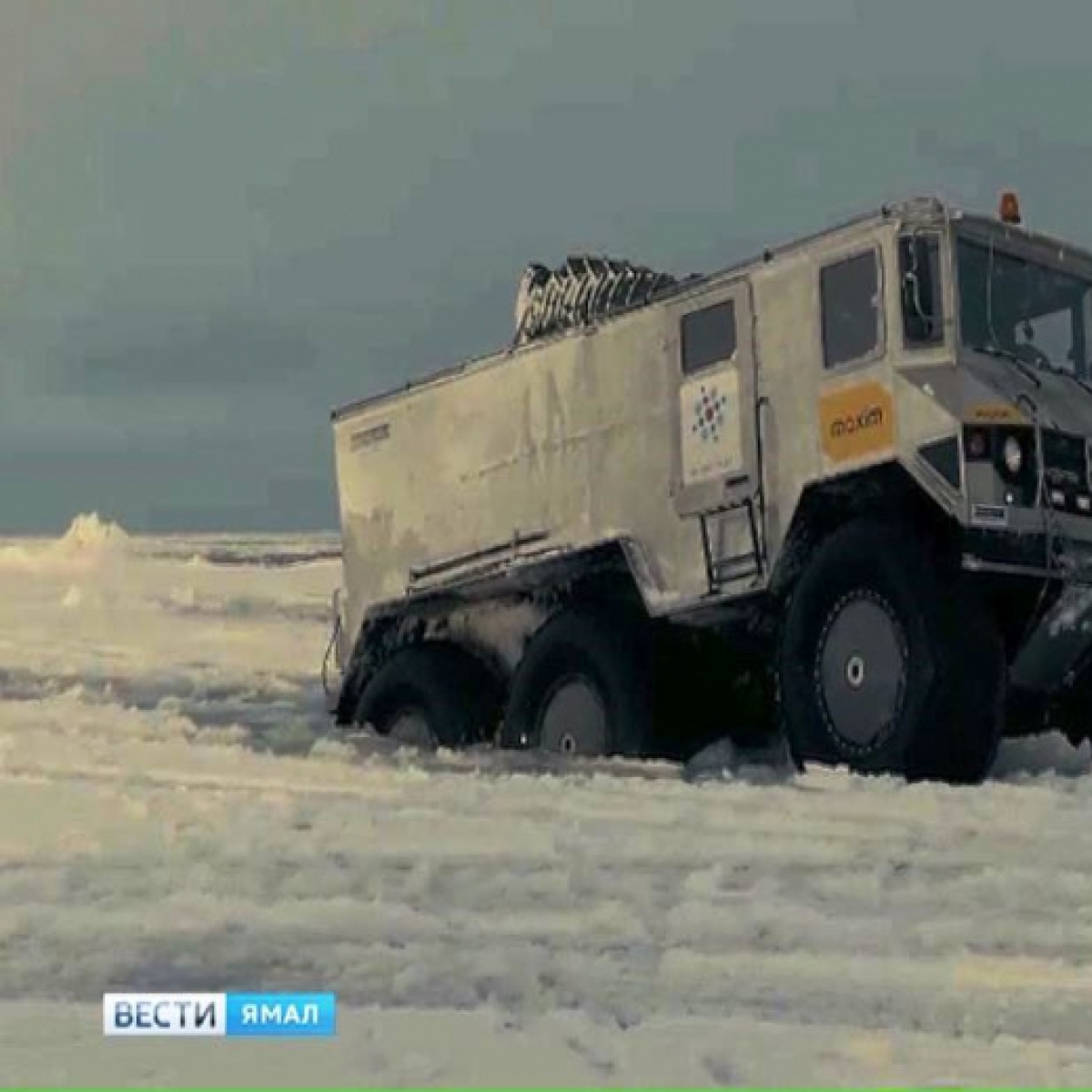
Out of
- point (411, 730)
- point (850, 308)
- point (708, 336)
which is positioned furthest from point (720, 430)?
point (411, 730)

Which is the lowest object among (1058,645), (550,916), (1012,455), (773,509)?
(550,916)

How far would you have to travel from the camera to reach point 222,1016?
16.2 ft

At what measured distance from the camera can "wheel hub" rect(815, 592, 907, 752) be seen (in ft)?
31.3

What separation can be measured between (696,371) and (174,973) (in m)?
6.20

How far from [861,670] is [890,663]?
0.57ft

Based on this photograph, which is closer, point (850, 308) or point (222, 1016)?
point (222, 1016)

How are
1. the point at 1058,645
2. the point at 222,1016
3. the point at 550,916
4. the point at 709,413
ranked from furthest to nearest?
the point at 709,413, the point at 1058,645, the point at 550,916, the point at 222,1016

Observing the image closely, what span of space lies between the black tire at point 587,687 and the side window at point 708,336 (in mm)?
1501

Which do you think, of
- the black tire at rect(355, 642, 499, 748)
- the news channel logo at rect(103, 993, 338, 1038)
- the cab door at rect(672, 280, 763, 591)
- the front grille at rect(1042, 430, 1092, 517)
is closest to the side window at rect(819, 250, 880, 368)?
the cab door at rect(672, 280, 763, 591)

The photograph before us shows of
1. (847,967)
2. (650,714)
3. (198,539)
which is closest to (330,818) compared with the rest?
(847,967)

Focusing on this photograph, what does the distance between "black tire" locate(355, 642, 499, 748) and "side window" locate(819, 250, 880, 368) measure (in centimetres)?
389

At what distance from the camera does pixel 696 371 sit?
1110 centimetres

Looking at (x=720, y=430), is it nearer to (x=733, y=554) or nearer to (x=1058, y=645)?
(x=733, y=554)

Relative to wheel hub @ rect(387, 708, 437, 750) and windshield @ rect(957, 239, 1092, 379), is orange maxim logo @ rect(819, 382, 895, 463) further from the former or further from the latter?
wheel hub @ rect(387, 708, 437, 750)
